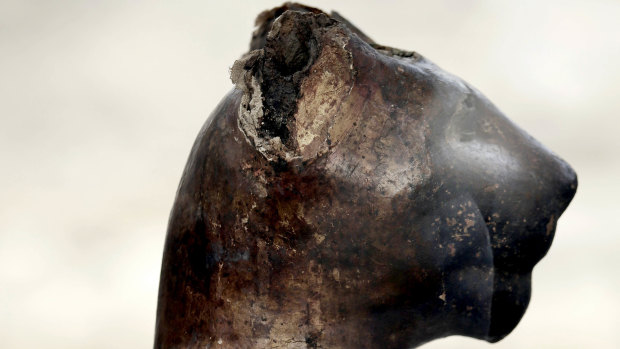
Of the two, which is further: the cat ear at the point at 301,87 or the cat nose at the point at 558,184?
the cat nose at the point at 558,184

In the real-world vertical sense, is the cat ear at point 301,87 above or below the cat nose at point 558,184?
above

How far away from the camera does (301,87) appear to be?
5.13ft

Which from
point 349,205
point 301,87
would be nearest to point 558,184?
point 349,205

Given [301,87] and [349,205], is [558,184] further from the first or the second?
[301,87]

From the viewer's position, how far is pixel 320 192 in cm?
158

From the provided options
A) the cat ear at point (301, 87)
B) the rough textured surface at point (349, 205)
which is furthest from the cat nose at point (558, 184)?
the cat ear at point (301, 87)

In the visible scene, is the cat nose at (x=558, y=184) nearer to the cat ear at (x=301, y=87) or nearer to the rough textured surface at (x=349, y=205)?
the rough textured surface at (x=349, y=205)

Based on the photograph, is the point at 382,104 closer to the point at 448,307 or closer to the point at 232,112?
the point at 232,112

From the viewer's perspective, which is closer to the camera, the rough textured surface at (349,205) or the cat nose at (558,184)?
the rough textured surface at (349,205)

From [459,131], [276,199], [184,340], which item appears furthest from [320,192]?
[184,340]

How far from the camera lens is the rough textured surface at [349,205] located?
1.57m

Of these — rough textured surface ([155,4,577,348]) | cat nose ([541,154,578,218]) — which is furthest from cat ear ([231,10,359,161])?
cat nose ([541,154,578,218])

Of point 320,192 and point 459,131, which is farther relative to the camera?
point 459,131

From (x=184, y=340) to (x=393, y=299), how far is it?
421mm
